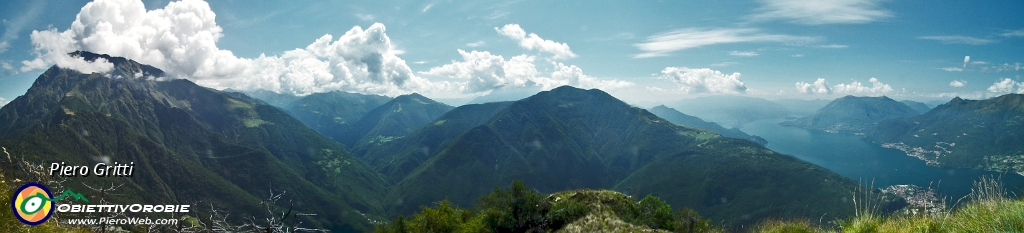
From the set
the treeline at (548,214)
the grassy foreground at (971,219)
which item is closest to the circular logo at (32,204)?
→ the grassy foreground at (971,219)

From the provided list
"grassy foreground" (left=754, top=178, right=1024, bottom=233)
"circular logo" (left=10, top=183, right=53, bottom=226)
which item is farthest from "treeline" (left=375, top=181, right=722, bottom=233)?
"circular logo" (left=10, top=183, right=53, bottom=226)

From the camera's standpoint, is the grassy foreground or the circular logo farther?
the circular logo

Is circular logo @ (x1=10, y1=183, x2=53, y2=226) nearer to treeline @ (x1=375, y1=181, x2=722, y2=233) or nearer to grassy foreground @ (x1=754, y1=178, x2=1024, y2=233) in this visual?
grassy foreground @ (x1=754, y1=178, x2=1024, y2=233)

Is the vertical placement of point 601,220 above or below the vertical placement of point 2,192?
below

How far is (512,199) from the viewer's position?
119ft

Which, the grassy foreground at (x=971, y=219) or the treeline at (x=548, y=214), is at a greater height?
the grassy foreground at (x=971, y=219)

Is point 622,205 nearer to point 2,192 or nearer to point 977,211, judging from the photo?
point 977,211

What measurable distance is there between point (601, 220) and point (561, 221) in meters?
5.60

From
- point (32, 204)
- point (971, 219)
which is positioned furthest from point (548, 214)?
point (32, 204)

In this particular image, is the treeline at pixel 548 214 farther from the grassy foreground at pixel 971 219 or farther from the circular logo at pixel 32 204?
the circular logo at pixel 32 204

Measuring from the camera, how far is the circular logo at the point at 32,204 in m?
9.23

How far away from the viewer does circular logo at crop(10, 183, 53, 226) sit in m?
9.23

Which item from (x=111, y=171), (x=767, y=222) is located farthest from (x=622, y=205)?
(x=111, y=171)

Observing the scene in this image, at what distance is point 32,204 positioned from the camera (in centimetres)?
970
